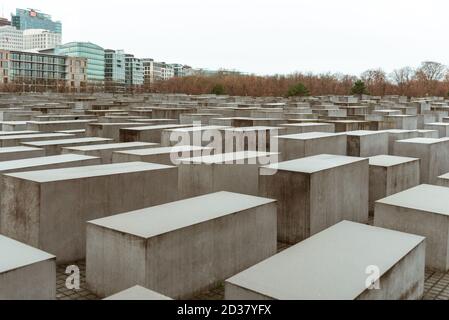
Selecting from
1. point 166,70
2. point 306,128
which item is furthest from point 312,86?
point 166,70

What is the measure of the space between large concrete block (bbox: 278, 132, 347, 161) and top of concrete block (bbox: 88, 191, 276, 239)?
3940 millimetres

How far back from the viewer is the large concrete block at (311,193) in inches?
288

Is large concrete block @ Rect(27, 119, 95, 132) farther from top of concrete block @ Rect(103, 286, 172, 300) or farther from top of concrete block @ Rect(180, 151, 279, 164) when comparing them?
top of concrete block @ Rect(103, 286, 172, 300)

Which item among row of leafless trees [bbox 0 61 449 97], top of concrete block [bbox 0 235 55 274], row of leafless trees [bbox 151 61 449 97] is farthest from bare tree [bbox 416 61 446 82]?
top of concrete block [bbox 0 235 55 274]

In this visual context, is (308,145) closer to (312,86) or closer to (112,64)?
(312,86)

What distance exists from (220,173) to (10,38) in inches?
6478

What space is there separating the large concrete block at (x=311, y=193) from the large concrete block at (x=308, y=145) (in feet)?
6.73

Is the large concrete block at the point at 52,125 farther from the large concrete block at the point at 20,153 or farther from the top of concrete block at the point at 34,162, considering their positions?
the top of concrete block at the point at 34,162

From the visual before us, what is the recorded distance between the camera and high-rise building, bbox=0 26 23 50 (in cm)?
15112

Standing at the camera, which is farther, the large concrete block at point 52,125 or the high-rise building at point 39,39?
the high-rise building at point 39,39

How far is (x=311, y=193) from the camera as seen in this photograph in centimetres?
726

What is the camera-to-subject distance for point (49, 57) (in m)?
94.1

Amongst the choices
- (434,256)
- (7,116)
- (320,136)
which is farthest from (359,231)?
(7,116)

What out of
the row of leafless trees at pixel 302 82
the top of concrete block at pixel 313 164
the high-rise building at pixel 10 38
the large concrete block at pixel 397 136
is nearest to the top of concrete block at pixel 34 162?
the top of concrete block at pixel 313 164
